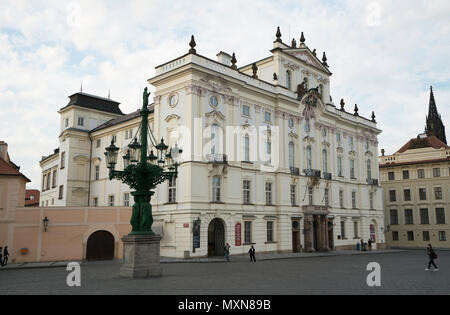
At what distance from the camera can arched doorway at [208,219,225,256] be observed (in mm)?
37125

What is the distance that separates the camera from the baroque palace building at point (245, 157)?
119ft

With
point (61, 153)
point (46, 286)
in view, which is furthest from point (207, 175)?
point (61, 153)

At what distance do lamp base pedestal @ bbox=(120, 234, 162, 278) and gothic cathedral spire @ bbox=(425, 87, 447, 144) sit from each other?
276 feet

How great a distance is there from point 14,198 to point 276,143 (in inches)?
971

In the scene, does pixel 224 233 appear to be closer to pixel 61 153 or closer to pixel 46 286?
pixel 46 286

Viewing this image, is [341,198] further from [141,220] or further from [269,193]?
[141,220]

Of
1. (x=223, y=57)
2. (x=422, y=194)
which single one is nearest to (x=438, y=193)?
(x=422, y=194)

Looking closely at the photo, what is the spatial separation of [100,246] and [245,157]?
15306mm

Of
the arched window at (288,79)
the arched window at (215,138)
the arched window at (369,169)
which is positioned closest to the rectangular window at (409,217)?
the arched window at (369,169)

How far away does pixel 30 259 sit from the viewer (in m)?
31.8

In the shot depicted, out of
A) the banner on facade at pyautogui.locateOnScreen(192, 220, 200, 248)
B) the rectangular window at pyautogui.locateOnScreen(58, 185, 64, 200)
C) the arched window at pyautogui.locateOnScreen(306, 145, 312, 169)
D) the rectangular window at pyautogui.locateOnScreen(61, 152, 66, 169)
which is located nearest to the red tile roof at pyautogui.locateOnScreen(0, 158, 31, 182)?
the banner on facade at pyautogui.locateOnScreen(192, 220, 200, 248)

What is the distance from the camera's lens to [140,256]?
19.3 metres

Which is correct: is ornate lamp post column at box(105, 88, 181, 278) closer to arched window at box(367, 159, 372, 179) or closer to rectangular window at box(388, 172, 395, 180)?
arched window at box(367, 159, 372, 179)

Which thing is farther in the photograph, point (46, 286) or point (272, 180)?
point (272, 180)
